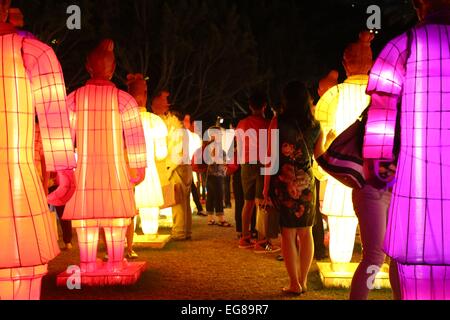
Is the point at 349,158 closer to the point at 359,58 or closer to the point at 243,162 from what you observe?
the point at 359,58

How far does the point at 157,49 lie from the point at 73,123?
718 inches

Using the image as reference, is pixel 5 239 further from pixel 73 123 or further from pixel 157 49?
pixel 157 49

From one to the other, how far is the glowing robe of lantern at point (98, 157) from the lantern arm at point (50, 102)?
196cm

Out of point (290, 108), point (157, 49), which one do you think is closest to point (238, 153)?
point (290, 108)

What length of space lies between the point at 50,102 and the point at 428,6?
2254 mm

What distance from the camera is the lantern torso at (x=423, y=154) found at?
10.2ft

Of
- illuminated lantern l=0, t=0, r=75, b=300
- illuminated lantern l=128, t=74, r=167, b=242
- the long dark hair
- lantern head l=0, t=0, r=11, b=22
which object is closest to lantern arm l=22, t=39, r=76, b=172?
illuminated lantern l=0, t=0, r=75, b=300

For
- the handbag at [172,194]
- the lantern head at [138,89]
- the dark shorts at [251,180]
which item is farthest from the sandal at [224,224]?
the lantern head at [138,89]

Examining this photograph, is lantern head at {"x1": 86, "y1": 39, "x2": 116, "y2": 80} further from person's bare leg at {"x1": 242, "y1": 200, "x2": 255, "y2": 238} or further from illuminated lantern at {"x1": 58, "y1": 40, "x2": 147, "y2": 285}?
person's bare leg at {"x1": 242, "y1": 200, "x2": 255, "y2": 238}

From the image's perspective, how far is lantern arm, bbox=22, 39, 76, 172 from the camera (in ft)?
11.7

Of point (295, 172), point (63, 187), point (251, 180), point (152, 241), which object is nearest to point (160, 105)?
point (251, 180)

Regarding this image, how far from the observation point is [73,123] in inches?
225

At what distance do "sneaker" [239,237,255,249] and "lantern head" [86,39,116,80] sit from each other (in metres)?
3.43

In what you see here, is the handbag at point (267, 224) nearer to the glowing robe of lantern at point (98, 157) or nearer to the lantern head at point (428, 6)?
the glowing robe of lantern at point (98, 157)
